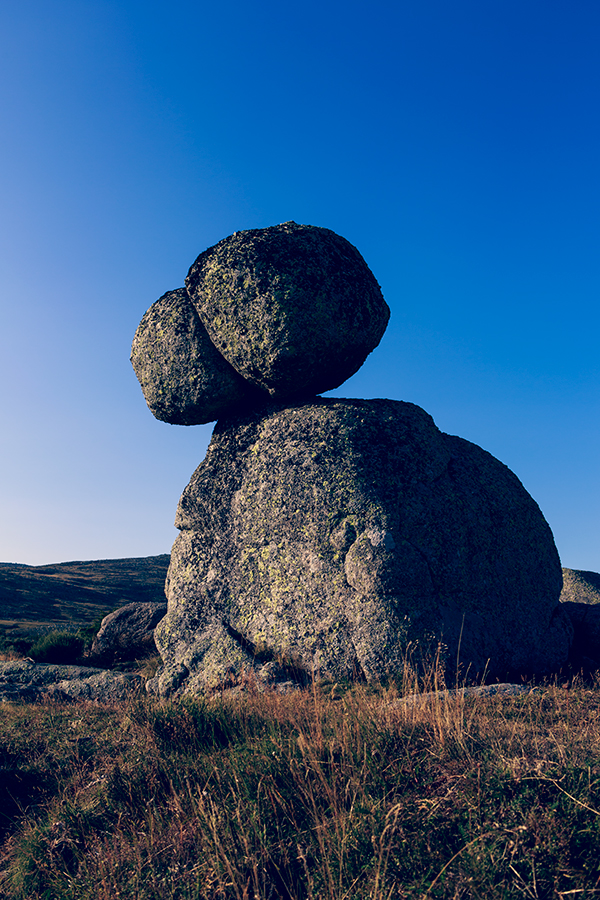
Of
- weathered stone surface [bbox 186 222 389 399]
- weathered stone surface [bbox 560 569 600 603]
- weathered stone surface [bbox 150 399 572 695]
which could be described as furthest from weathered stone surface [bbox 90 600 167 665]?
weathered stone surface [bbox 560 569 600 603]

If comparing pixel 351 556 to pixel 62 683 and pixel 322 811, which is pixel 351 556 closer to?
pixel 322 811

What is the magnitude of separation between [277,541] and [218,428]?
129 inches

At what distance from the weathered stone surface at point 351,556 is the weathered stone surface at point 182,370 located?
767 millimetres

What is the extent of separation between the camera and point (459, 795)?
12.7ft

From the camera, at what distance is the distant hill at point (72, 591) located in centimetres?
3847

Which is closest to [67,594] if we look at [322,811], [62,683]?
[62,683]

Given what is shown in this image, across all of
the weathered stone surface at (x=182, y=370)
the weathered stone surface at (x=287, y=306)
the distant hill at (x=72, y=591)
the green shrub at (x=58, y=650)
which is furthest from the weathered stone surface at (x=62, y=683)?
the distant hill at (x=72, y=591)

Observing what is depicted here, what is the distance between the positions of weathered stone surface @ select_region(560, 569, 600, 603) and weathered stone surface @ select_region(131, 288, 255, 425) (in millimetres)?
17959

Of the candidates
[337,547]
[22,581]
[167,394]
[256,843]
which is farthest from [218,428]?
[22,581]

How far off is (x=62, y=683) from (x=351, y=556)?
7.12 m

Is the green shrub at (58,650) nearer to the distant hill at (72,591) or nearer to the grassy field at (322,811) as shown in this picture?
the grassy field at (322,811)

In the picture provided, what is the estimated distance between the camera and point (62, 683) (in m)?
11.8

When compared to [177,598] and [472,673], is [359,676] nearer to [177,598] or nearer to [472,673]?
[472,673]

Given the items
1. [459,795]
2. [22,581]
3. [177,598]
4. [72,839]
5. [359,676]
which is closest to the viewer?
[459,795]
